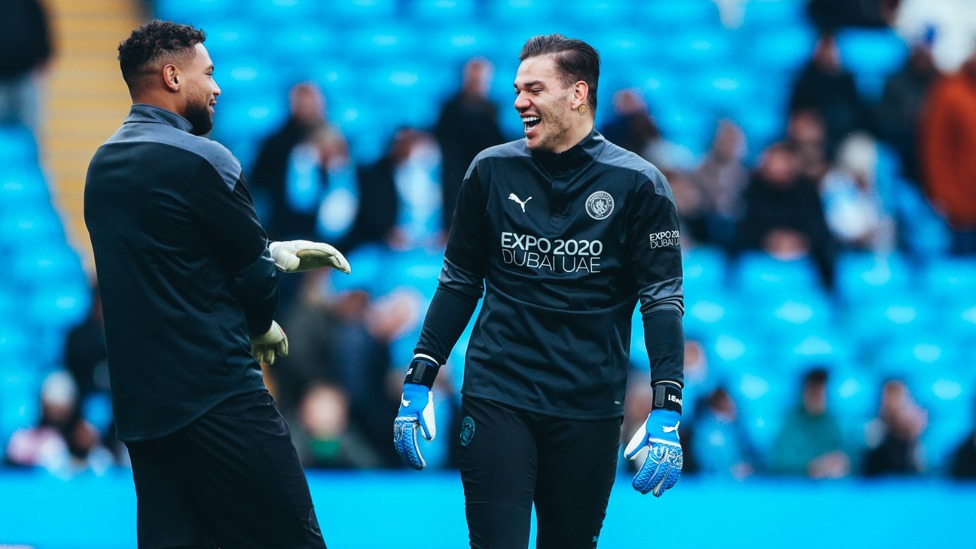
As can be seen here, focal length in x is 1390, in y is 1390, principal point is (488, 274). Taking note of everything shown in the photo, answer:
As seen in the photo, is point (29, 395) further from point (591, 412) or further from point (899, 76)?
point (899, 76)

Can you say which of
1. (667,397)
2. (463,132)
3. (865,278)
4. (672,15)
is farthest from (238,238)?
(672,15)

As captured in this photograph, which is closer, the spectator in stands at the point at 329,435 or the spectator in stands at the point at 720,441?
the spectator in stands at the point at 329,435

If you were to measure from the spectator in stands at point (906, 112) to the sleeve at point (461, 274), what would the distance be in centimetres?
648

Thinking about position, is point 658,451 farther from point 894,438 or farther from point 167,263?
point 894,438

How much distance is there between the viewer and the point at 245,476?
12.1 feet

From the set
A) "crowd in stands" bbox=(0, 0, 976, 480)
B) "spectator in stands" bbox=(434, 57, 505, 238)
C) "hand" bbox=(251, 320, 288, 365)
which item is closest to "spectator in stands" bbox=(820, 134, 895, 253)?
"crowd in stands" bbox=(0, 0, 976, 480)

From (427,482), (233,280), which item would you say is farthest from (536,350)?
(427,482)

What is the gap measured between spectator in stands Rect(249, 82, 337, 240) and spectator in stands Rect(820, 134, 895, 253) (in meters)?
3.40

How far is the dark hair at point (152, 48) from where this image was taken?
3.71m

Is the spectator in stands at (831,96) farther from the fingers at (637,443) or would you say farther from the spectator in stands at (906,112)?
the fingers at (637,443)

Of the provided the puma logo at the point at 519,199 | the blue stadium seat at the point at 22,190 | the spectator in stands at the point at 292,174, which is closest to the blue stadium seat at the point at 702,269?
the spectator in stands at the point at 292,174

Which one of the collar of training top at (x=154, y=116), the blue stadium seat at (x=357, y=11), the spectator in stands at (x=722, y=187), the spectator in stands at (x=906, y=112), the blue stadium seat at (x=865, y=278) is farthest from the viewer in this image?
the blue stadium seat at (x=357, y=11)

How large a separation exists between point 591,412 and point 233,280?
110cm

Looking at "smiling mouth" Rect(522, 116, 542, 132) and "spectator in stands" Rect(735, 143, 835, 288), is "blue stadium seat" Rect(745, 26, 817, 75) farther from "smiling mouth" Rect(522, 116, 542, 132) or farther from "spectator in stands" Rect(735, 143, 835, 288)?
"smiling mouth" Rect(522, 116, 542, 132)
